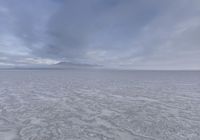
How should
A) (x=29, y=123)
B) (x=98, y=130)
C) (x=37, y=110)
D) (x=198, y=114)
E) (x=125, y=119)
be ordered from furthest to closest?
(x=37, y=110)
(x=198, y=114)
(x=125, y=119)
(x=29, y=123)
(x=98, y=130)

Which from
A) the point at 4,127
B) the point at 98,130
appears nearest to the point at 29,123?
the point at 4,127

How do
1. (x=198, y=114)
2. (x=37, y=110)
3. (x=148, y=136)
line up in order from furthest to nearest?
(x=37, y=110) → (x=198, y=114) → (x=148, y=136)

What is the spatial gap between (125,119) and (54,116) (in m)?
3.62

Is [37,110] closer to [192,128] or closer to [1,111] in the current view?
[1,111]

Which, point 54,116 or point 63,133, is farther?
point 54,116

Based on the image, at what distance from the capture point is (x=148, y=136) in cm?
450

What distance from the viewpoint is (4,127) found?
5098mm

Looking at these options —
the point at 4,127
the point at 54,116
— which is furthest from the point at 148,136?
the point at 4,127

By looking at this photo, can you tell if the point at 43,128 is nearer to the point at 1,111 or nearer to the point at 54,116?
the point at 54,116

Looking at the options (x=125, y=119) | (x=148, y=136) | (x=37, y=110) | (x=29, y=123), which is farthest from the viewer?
(x=37, y=110)

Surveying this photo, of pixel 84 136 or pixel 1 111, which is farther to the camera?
pixel 1 111

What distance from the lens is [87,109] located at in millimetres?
7594

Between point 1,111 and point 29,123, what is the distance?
272cm

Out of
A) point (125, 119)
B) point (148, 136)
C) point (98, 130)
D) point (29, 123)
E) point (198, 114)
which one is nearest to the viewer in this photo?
point (148, 136)
